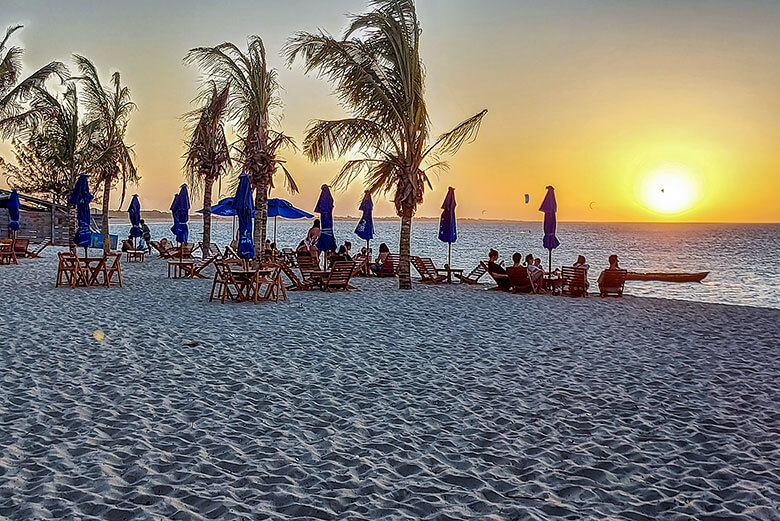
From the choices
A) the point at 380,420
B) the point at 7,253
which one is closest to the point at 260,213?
the point at 7,253

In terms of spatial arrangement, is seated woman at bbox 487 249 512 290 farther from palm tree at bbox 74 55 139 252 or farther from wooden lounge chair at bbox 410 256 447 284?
palm tree at bbox 74 55 139 252

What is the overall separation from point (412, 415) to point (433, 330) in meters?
4.10

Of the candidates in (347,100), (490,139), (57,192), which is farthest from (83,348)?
(57,192)

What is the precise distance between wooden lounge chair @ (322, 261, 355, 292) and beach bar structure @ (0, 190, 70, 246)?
23097mm

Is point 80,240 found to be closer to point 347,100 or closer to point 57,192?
point 347,100

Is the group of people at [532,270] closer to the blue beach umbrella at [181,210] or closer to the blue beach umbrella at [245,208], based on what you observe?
the blue beach umbrella at [245,208]

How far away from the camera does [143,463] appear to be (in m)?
3.71

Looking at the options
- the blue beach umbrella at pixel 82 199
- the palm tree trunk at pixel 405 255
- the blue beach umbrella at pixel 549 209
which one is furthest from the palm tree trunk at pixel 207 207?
the blue beach umbrella at pixel 549 209

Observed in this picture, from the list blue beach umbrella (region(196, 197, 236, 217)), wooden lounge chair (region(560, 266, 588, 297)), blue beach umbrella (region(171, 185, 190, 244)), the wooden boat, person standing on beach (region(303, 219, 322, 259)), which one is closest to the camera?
wooden lounge chair (region(560, 266, 588, 297))

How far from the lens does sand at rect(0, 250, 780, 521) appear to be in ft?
10.8

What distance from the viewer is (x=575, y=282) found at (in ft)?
47.1

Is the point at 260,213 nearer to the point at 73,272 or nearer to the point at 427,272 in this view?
the point at 427,272

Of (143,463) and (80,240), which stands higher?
(80,240)

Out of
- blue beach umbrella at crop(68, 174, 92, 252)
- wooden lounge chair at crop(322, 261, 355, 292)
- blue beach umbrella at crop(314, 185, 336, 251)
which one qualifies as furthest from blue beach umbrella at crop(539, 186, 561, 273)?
blue beach umbrella at crop(68, 174, 92, 252)
